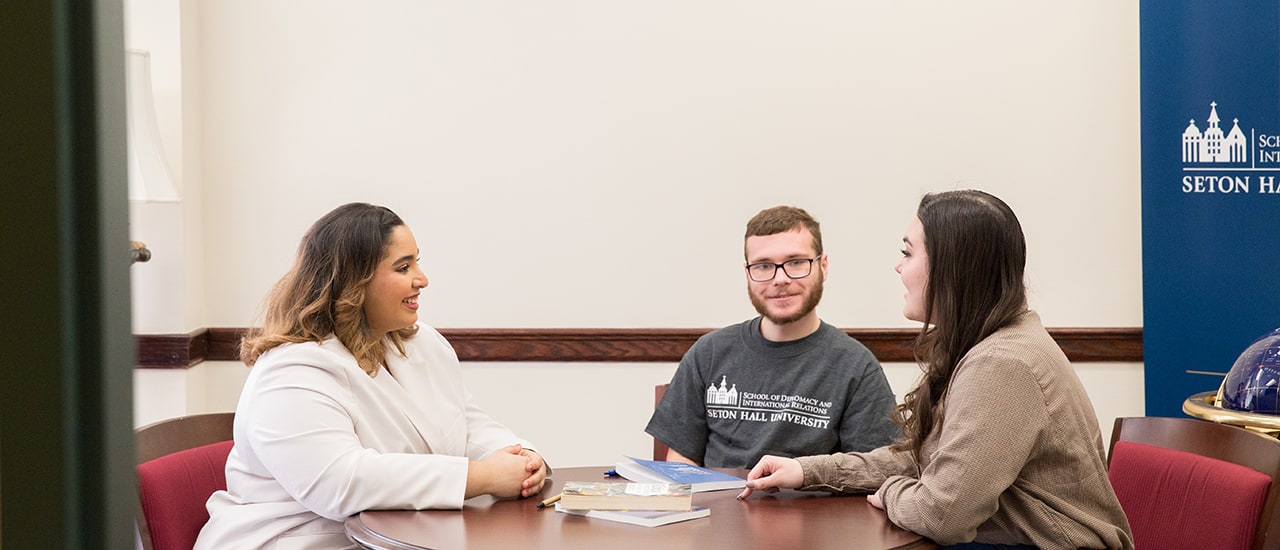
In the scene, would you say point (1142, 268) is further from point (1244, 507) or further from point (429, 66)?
point (429, 66)

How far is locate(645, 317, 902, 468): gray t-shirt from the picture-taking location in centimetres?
281

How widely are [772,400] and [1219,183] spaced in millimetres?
2268

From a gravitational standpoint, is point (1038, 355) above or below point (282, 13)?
below

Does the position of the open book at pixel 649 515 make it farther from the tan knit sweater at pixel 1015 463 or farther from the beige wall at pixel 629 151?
the beige wall at pixel 629 151

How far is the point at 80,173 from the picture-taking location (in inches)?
17.7

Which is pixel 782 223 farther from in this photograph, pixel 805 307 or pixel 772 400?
pixel 772 400

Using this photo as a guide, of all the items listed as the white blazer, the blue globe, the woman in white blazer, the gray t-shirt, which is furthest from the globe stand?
the white blazer

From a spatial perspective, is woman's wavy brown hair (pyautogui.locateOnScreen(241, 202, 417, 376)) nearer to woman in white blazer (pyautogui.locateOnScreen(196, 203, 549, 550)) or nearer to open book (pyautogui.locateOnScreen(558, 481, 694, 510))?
woman in white blazer (pyautogui.locateOnScreen(196, 203, 549, 550))

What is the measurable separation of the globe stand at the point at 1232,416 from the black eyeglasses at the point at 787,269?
3.63 ft

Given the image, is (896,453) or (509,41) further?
(509,41)

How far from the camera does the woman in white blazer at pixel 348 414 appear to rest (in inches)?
87.7

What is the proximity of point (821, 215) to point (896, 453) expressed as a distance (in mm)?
2035

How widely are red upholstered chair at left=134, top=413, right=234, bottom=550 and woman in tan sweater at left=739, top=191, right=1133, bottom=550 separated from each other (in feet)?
4.06

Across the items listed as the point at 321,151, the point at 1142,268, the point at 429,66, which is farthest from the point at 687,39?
the point at 1142,268
